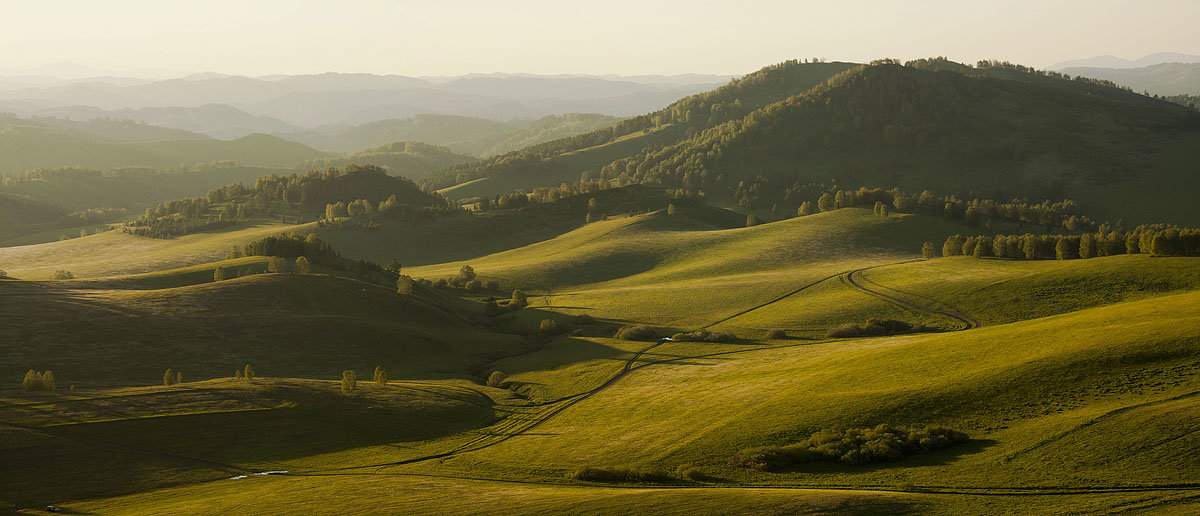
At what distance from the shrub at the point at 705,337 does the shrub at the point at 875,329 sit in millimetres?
13319

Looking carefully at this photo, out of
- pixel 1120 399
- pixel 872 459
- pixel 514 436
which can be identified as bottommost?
pixel 514 436

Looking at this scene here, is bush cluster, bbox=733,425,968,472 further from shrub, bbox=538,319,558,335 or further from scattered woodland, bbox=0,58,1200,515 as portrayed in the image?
shrub, bbox=538,319,558,335

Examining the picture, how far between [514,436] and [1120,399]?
1844 inches

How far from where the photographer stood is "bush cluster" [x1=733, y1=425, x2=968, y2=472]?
52.3 meters

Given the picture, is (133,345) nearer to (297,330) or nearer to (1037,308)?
(297,330)

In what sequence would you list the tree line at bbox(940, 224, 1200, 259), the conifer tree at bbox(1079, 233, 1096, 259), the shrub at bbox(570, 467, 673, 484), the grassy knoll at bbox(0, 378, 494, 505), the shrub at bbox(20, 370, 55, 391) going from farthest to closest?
the conifer tree at bbox(1079, 233, 1096, 259) < the tree line at bbox(940, 224, 1200, 259) < the shrub at bbox(20, 370, 55, 391) < the grassy knoll at bbox(0, 378, 494, 505) < the shrub at bbox(570, 467, 673, 484)

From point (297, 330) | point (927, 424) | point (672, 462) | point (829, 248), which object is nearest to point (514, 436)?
point (672, 462)

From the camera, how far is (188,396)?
250 feet

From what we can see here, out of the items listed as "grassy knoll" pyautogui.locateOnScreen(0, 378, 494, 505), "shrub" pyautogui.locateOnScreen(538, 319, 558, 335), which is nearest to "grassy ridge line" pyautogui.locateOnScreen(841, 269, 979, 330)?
"shrub" pyautogui.locateOnScreen(538, 319, 558, 335)

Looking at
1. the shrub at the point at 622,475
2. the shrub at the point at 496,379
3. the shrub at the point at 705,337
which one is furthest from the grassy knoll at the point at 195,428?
the shrub at the point at 705,337

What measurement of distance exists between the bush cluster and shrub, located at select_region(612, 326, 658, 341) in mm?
61549

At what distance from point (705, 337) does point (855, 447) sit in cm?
5922

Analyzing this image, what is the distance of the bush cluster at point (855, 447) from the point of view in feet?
172

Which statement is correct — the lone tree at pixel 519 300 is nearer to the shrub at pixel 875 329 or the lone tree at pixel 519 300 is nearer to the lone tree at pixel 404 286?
the lone tree at pixel 404 286
